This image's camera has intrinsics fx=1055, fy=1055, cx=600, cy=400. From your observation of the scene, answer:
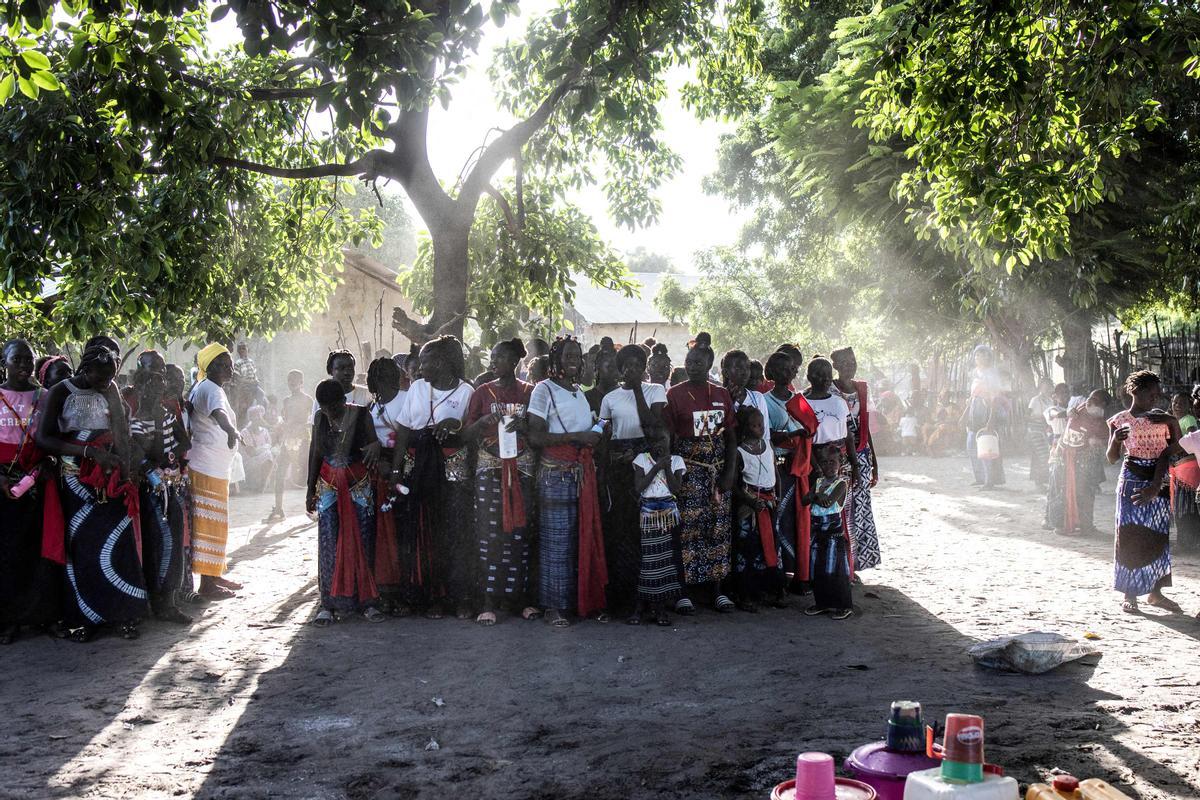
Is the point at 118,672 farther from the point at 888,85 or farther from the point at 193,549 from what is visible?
the point at 888,85

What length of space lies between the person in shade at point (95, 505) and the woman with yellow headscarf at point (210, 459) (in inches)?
46.0

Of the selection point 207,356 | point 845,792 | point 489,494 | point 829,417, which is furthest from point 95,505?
point 845,792

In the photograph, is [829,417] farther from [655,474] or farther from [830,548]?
[655,474]

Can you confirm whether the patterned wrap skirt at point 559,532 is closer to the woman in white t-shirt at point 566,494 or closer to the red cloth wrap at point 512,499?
the woman in white t-shirt at point 566,494

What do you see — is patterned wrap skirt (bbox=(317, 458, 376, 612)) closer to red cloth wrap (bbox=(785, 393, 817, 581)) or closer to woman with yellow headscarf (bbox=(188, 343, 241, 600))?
woman with yellow headscarf (bbox=(188, 343, 241, 600))

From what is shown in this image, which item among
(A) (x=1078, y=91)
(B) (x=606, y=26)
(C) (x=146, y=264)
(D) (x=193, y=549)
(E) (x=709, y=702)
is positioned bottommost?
(E) (x=709, y=702)

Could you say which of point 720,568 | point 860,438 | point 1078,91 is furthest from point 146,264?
point 1078,91

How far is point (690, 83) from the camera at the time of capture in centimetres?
1312

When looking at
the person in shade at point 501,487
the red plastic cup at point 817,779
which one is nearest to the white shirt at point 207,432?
the person in shade at point 501,487

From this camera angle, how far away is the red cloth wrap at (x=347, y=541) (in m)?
7.08

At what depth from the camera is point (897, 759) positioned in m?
3.25

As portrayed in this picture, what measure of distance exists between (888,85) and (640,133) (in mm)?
5511

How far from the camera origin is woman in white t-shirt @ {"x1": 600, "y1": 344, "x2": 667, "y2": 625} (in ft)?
22.9

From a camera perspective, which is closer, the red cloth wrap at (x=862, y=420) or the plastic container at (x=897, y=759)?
the plastic container at (x=897, y=759)
